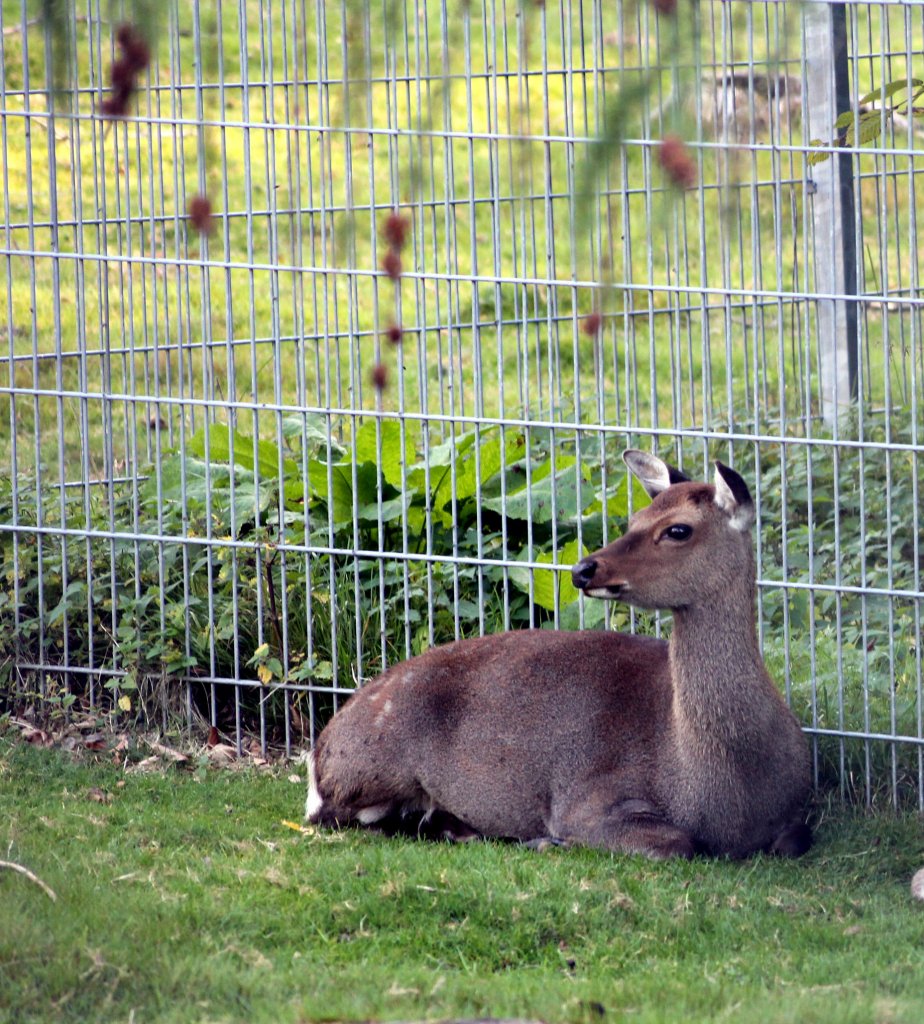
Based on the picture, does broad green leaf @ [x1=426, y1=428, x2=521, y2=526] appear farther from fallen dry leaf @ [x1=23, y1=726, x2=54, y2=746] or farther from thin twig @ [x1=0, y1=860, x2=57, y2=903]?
thin twig @ [x1=0, y1=860, x2=57, y2=903]

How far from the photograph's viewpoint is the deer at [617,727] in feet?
16.2

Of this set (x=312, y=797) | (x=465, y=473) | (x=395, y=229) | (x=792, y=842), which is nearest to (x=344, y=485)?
(x=465, y=473)

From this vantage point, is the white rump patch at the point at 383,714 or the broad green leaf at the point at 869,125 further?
the white rump patch at the point at 383,714

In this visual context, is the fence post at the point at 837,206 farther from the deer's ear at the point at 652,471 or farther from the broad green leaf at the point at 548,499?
the deer's ear at the point at 652,471

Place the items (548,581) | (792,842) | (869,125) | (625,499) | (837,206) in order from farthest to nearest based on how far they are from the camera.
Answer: (837,206)
(625,499)
(548,581)
(792,842)
(869,125)

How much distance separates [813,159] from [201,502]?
250cm

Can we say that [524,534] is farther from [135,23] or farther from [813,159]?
[135,23]

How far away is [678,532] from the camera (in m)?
4.95

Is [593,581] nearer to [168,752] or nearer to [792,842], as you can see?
[792,842]

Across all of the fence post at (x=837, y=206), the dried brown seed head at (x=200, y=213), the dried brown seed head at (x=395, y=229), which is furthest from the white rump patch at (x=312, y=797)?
the dried brown seed head at (x=395, y=229)

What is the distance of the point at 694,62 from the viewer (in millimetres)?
1909

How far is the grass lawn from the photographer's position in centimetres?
375

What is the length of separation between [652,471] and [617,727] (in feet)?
2.53

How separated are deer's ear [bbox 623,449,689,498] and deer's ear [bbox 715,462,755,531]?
0.86 feet
